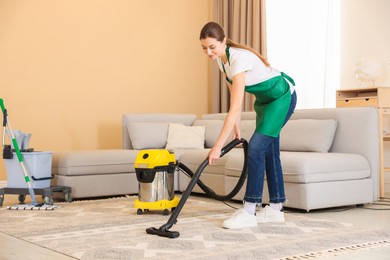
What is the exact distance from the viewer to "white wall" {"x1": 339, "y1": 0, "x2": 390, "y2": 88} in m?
5.07

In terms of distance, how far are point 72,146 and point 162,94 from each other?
4.01ft

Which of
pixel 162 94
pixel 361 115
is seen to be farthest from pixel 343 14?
pixel 162 94

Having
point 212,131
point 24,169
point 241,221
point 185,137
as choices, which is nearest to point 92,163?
point 24,169

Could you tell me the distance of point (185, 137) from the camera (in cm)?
518

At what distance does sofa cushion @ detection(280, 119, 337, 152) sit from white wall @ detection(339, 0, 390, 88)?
1.17 m

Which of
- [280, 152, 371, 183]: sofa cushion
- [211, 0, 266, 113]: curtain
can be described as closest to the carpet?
[280, 152, 371, 183]: sofa cushion

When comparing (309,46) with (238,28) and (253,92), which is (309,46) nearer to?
(238,28)

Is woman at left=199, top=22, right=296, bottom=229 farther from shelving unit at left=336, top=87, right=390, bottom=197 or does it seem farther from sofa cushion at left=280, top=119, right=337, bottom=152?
shelving unit at left=336, top=87, right=390, bottom=197

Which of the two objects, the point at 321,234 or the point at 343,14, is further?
the point at 343,14

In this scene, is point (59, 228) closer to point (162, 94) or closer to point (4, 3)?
point (4, 3)

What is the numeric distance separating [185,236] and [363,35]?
3201 mm

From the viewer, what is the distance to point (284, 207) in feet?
12.7

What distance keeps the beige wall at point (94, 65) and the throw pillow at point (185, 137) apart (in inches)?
41.2

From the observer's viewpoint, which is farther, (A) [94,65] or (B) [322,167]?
(A) [94,65]
